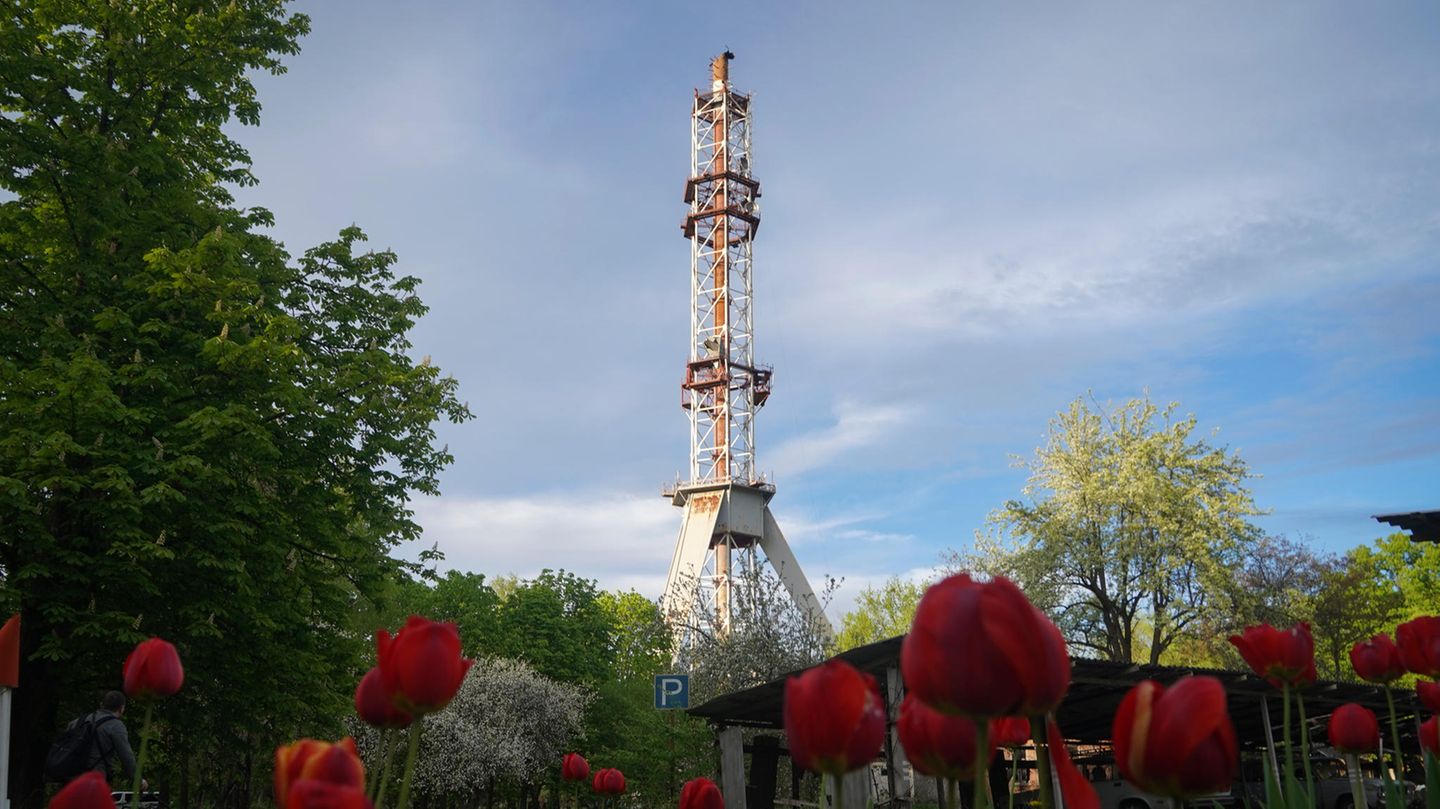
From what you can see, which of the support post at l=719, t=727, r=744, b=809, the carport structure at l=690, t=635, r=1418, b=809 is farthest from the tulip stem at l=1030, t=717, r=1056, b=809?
the support post at l=719, t=727, r=744, b=809

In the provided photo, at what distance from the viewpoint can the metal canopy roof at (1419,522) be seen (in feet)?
27.6

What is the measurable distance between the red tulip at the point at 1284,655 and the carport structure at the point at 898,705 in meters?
8.17

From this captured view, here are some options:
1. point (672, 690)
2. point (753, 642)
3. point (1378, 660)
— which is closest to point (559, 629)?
point (753, 642)

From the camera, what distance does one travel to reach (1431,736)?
104 inches

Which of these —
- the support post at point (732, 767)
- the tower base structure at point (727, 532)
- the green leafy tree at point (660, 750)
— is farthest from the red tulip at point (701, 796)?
the tower base structure at point (727, 532)

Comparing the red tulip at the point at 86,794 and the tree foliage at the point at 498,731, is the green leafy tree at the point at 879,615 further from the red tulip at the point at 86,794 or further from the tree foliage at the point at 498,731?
the red tulip at the point at 86,794

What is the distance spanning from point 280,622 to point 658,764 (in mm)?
10068

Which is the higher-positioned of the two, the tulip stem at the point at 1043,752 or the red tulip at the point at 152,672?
the red tulip at the point at 152,672

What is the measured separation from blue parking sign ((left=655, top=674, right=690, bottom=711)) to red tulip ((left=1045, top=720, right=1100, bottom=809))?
15.7 meters

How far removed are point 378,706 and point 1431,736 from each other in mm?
2489

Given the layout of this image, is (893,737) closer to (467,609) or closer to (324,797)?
(324,797)

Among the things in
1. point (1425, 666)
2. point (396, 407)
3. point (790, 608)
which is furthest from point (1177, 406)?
point (1425, 666)

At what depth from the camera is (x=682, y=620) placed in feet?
95.9

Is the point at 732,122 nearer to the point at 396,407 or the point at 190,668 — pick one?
the point at 396,407
